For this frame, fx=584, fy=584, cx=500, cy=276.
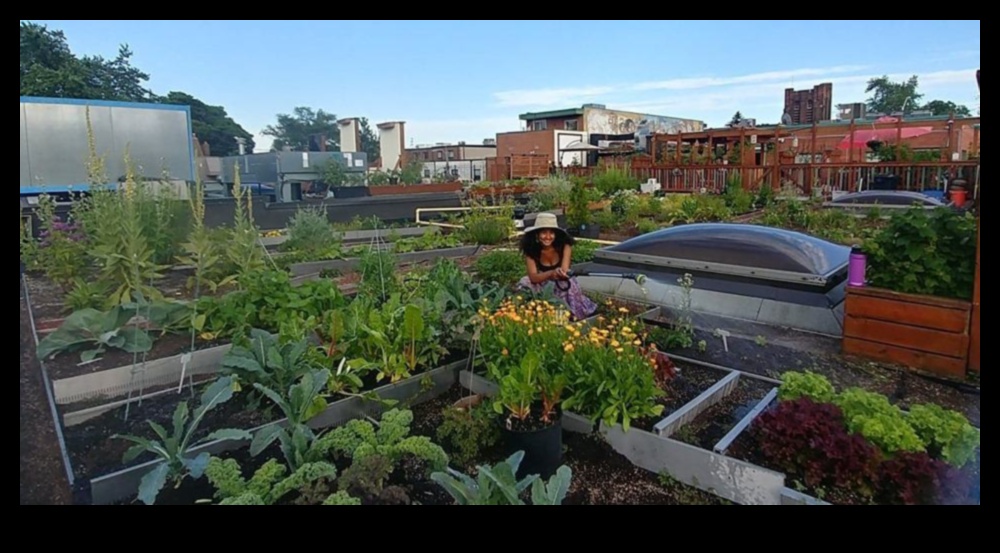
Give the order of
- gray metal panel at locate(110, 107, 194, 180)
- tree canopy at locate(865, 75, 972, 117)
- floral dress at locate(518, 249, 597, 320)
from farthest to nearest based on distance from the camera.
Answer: tree canopy at locate(865, 75, 972, 117) → gray metal panel at locate(110, 107, 194, 180) → floral dress at locate(518, 249, 597, 320)

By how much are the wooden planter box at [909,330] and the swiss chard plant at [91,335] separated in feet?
16.4

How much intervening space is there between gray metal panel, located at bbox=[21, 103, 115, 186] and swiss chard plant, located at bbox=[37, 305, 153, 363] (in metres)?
8.20

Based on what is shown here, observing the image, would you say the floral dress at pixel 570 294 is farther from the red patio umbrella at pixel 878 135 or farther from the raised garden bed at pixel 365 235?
the red patio umbrella at pixel 878 135

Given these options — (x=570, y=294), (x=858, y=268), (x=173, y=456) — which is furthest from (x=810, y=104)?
(x=173, y=456)

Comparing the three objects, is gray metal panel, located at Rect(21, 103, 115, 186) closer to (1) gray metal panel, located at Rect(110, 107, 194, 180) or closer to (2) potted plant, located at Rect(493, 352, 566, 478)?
(1) gray metal panel, located at Rect(110, 107, 194, 180)

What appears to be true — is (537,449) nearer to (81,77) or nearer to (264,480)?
(264,480)

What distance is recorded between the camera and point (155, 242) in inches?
252

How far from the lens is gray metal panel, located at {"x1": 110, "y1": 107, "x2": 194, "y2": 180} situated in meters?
12.1

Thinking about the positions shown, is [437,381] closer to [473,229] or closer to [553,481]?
[553,481]

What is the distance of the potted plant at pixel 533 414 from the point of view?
272cm

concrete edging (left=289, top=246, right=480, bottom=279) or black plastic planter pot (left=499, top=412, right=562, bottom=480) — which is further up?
concrete edging (left=289, top=246, right=480, bottom=279)

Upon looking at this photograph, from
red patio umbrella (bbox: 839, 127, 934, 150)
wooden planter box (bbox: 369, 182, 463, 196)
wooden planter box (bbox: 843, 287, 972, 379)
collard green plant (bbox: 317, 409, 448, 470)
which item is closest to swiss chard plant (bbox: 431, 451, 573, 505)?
collard green plant (bbox: 317, 409, 448, 470)
